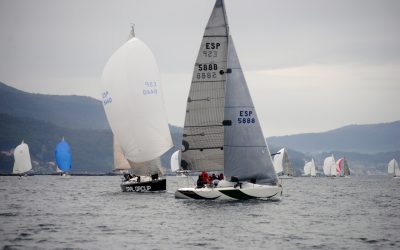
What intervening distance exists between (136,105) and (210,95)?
1013 centimetres

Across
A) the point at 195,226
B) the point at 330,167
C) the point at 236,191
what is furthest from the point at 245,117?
the point at 330,167

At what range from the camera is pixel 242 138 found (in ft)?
137

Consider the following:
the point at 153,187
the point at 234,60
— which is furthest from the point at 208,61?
the point at 153,187

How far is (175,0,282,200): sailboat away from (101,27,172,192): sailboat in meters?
8.15

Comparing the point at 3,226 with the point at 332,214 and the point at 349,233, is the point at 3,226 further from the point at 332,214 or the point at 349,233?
the point at 332,214

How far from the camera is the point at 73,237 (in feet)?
93.5

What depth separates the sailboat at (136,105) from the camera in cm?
5219

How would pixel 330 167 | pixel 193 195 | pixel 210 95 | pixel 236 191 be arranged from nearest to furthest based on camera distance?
1. pixel 236 191
2. pixel 193 195
3. pixel 210 95
4. pixel 330 167

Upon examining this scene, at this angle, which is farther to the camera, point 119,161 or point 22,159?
point 22,159

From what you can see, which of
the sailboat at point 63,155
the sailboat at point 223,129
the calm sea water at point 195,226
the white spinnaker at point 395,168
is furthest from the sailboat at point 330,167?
the sailboat at point 223,129

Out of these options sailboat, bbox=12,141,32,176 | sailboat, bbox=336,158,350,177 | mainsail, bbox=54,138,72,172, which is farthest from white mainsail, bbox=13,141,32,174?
sailboat, bbox=336,158,350,177

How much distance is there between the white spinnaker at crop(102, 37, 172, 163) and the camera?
52.2m

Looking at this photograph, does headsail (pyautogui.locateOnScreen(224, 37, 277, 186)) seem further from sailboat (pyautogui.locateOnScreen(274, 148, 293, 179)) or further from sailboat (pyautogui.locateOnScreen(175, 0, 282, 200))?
sailboat (pyautogui.locateOnScreen(274, 148, 293, 179))

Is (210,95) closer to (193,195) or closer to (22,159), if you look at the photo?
(193,195)
